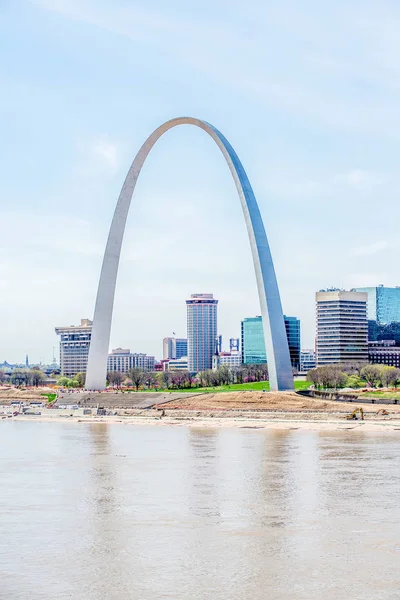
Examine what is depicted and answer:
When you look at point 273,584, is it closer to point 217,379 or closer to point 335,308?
point 217,379

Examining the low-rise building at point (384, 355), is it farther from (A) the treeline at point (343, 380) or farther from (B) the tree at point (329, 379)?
(B) the tree at point (329, 379)

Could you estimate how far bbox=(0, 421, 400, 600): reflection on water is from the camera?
55.5 ft

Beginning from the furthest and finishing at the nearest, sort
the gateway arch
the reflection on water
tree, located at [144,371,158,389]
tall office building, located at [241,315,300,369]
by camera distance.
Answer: tall office building, located at [241,315,300,369] < tree, located at [144,371,158,389] < the gateway arch < the reflection on water

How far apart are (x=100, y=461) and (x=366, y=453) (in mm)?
10378

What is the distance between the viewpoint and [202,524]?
72.0 feet

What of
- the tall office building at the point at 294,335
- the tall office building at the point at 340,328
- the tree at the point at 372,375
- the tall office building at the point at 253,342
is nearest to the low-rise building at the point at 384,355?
the tall office building at the point at 340,328

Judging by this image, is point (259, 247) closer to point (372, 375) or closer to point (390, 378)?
point (390, 378)

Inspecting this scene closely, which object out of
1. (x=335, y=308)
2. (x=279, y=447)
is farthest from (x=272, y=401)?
(x=335, y=308)

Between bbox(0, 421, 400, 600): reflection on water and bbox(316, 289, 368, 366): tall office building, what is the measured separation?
11199cm

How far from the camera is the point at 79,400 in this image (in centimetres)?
6969

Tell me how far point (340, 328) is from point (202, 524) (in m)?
130

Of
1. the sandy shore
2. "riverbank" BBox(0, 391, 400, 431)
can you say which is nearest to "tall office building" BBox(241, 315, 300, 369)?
"riverbank" BBox(0, 391, 400, 431)

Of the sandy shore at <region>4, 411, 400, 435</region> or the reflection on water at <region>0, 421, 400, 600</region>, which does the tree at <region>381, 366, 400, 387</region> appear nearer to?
the sandy shore at <region>4, 411, 400, 435</region>

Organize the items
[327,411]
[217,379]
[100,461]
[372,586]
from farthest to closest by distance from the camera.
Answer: [217,379] → [327,411] → [100,461] → [372,586]
